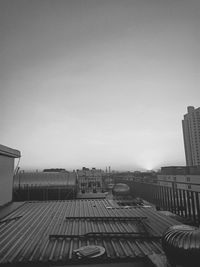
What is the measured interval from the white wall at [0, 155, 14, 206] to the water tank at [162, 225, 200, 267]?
7.10 metres

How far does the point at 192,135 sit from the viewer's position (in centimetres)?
5959

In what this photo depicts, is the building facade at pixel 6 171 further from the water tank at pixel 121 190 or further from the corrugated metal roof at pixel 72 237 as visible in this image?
the water tank at pixel 121 190

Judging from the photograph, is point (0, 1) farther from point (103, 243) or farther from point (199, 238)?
point (199, 238)

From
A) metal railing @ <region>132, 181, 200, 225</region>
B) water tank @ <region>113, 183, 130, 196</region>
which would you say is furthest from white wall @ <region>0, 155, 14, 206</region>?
metal railing @ <region>132, 181, 200, 225</region>

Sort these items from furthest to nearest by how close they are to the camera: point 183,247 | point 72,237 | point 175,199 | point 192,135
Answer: point 192,135 → point 175,199 → point 72,237 → point 183,247

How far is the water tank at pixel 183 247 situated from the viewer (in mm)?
2096

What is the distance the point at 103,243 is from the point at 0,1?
8787mm

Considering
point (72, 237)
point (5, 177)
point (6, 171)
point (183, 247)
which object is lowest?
point (72, 237)

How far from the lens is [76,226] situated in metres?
4.17

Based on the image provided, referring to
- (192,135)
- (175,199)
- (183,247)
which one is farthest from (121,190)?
(192,135)

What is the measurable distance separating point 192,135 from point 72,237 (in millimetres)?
64818

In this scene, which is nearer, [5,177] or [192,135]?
[5,177]

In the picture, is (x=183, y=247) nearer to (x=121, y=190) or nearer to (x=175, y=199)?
(x=175, y=199)

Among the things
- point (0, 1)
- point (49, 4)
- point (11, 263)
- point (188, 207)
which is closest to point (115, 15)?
point (49, 4)
